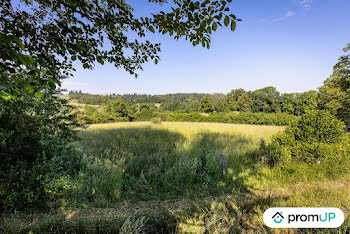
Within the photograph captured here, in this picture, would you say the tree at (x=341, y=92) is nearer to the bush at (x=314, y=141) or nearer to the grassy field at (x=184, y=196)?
the bush at (x=314, y=141)

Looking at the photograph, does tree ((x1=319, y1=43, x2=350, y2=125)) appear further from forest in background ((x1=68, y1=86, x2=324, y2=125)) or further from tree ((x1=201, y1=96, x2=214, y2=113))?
tree ((x1=201, y1=96, x2=214, y2=113))

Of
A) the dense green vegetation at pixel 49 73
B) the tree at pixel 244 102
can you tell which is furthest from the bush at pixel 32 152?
the tree at pixel 244 102

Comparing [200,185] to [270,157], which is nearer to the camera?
[200,185]

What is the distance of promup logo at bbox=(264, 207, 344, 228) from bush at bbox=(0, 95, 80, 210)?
4570mm

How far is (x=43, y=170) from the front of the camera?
146 inches

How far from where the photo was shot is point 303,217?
2.84 metres

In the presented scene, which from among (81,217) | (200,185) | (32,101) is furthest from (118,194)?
(32,101)

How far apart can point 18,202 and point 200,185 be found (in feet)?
14.4

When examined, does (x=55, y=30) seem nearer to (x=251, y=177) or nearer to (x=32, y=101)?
(x=32, y=101)

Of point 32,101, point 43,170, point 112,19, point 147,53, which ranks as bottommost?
point 43,170

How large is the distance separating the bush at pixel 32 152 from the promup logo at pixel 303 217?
4.57 metres

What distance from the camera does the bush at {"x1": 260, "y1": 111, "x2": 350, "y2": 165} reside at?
5.37 metres

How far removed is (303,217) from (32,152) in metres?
6.15

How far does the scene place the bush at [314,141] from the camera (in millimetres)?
5371
